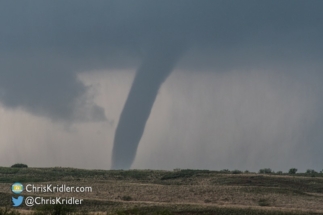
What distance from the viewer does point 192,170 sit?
A: 139 metres

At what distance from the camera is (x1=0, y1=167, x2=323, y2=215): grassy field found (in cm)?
7350

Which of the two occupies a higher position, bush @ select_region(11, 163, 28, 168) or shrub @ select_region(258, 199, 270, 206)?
bush @ select_region(11, 163, 28, 168)

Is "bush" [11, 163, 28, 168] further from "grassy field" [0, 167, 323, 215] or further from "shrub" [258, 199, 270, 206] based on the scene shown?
"shrub" [258, 199, 270, 206]

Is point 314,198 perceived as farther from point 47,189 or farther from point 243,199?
point 47,189

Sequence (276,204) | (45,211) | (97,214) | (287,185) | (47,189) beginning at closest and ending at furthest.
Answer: (45,211) → (97,214) → (276,204) → (47,189) → (287,185)

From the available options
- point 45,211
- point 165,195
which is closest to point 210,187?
point 165,195

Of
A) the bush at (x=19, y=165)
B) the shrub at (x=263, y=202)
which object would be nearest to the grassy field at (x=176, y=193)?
the shrub at (x=263, y=202)

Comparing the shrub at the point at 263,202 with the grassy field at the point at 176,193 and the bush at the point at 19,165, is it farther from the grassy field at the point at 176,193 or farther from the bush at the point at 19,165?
the bush at the point at 19,165

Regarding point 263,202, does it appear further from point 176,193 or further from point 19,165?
point 19,165

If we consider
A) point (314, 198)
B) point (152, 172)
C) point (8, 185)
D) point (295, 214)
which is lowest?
point (295, 214)

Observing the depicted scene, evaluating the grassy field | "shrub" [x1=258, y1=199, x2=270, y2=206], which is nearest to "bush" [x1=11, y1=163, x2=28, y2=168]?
the grassy field

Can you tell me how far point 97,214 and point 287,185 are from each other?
5439 cm

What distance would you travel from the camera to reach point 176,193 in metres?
92.7

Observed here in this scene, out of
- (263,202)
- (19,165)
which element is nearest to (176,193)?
(263,202)
